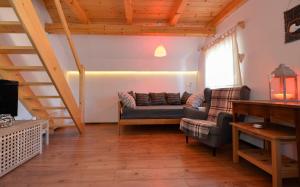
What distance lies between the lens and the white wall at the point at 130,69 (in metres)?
5.01

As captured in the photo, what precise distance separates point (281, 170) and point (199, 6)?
3036 mm

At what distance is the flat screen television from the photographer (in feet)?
7.79

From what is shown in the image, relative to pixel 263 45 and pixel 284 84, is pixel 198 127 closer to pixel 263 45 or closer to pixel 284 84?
pixel 284 84

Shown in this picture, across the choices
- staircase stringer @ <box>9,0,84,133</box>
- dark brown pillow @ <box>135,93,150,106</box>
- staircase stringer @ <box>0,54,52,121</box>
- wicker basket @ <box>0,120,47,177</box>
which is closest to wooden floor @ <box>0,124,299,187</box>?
wicker basket @ <box>0,120,47,177</box>

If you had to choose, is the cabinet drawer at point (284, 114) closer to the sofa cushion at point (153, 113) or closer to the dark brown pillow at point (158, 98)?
the sofa cushion at point (153, 113)

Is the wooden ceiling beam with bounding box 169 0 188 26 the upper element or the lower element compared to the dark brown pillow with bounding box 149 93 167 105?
upper

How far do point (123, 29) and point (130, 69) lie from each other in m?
1.41

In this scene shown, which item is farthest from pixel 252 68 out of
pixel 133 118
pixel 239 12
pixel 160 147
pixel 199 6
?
pixel 133 118

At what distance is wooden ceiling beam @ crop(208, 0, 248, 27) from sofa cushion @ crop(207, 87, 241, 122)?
1.47 meters

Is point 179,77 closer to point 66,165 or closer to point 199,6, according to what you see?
point 199,6

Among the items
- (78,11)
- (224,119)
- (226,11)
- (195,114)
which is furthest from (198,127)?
(78,11)

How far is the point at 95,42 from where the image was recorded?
4750mm

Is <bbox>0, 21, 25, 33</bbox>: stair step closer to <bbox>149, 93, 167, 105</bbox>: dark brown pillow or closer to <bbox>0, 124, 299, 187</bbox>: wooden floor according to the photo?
<bbox>0, 124, 299, 187</bbox>: wooden floor

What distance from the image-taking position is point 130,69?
5.23 m
